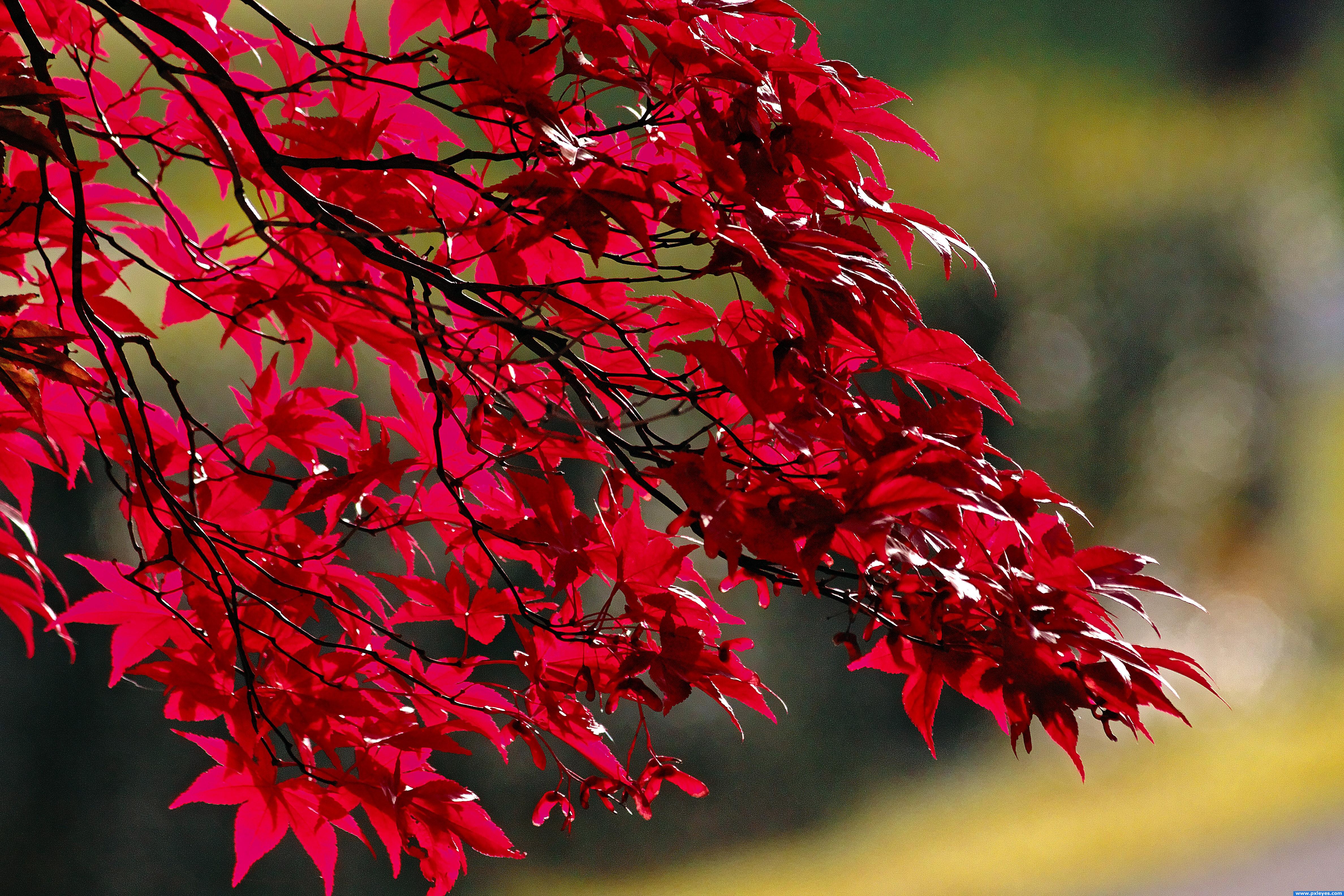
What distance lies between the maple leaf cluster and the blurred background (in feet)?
6.16

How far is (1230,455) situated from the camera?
4.65m

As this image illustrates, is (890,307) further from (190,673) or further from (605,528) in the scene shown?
(190,673)

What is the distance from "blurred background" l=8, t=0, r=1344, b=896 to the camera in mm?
2500

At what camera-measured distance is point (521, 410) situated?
870 mm

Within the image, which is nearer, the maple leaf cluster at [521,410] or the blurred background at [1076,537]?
the maple leaf cluster at [521,410]

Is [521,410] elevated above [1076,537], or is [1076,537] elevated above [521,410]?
[1076,537]

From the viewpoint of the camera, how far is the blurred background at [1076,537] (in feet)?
8.20

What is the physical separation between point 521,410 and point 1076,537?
373 centimetres

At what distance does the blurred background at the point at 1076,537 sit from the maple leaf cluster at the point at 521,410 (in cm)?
188

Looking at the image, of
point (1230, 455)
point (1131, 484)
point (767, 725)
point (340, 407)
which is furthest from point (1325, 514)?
point (340, 407)

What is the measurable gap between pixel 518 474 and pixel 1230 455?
4741mm

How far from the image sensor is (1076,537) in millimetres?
4129

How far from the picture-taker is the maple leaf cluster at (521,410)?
593 millimetres

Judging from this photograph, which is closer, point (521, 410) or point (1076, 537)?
point (521, 410)
